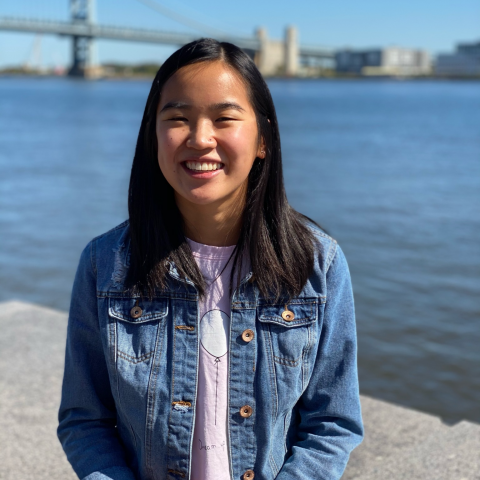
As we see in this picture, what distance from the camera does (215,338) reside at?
1.37 meters

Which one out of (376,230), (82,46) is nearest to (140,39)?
(82,46)

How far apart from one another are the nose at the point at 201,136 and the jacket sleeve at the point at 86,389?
0.32 meters

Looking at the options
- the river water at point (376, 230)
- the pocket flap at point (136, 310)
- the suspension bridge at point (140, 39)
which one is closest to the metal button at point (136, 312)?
the pocket flap at point (136, 310)

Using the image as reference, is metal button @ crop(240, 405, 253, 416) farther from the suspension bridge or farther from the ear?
the suspension bridge

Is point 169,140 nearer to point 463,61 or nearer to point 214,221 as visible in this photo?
point 214,221

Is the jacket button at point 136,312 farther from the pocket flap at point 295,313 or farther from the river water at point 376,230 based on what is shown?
the river water at point 376,230

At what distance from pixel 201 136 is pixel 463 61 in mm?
103135

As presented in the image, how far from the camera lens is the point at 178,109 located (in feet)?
4.26

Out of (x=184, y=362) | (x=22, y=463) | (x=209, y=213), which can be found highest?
(x=209, y=213)

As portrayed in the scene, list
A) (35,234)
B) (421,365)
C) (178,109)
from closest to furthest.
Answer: (178,109) → (421,365) → (35,234)

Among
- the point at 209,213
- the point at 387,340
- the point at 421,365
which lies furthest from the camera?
the point at 387,340

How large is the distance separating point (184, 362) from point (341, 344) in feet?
1.06

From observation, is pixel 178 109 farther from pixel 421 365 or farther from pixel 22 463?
pixel 421 365

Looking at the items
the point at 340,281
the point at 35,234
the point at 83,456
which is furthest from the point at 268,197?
the point at 35,234
